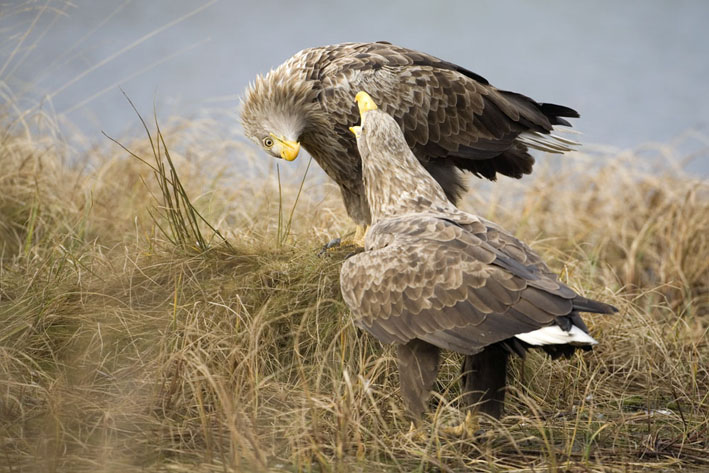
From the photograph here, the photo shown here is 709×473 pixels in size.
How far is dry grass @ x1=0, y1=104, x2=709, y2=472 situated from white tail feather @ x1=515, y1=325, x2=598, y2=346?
0.41 meters

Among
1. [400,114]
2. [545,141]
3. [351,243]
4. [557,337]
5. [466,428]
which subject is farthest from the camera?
[545,141]

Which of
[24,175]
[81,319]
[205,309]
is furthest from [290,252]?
[24,175]

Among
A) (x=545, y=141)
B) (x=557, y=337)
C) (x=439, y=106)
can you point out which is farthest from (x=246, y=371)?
(x=545, y=141)

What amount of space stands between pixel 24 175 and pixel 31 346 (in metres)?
2.66

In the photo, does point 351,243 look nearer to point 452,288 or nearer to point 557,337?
point 452,288

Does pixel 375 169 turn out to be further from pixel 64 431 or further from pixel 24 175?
pixel 24 175

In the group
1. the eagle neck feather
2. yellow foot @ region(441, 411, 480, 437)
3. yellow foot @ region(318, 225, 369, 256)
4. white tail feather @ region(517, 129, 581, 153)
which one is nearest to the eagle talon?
yellow foot @ region(441, 411, 480, 437)

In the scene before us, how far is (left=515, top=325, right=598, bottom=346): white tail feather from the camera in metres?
3.02

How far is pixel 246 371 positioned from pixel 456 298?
113 centimetres

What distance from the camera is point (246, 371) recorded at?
3.86m

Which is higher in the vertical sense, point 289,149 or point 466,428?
point 289,149

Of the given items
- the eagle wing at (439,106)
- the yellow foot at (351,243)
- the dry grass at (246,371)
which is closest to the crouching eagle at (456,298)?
the dry grass at (246,371)

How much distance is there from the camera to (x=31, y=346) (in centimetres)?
411

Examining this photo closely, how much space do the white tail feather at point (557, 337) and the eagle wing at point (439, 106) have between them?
2.32m
